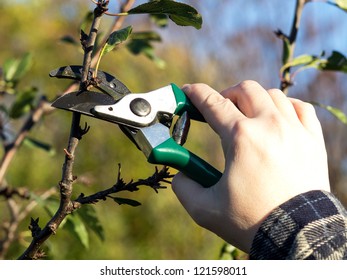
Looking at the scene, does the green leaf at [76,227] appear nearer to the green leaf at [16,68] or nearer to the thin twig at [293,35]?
the green leaf at [16,68]

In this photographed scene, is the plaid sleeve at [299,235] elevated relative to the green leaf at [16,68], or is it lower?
lower

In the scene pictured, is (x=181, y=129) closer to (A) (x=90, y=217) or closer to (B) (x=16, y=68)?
(A) (x=90, y=217)

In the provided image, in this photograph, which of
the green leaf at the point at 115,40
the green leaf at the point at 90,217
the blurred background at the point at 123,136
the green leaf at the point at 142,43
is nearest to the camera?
the green leaf at the point at 115,40

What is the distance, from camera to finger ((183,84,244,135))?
106cm

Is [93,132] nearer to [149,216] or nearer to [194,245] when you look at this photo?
[149,216]

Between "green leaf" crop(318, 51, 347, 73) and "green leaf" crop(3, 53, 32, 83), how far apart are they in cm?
93

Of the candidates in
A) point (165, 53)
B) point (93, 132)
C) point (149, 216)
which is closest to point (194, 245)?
point (149, 216)

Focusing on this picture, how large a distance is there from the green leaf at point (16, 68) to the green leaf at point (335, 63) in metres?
0.93

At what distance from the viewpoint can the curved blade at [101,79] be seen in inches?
41.4

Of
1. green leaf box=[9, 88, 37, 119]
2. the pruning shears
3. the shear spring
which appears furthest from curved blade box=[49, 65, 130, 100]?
green leaf box=[9, 88, 37, 119]

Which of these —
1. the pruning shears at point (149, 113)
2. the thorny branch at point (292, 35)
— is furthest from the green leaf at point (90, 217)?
the thorny branch at point (292, 35)

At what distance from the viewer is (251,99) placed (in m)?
1.10

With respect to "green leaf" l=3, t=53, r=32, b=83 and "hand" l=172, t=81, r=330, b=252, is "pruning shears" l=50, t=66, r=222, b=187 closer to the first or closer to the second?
"hand" l=172, t=81, r=330, b=252
